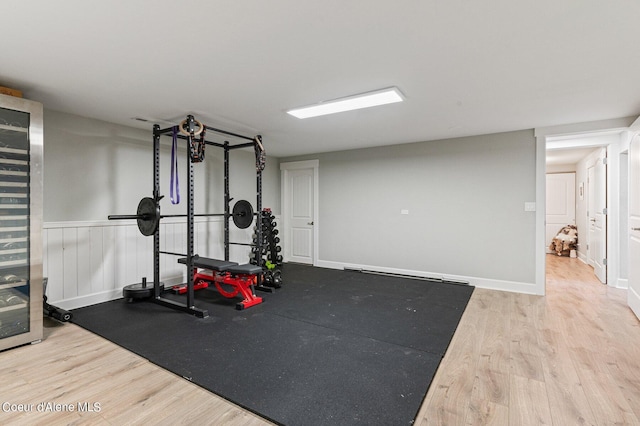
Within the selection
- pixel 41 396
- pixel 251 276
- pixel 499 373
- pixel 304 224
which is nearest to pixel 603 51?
pixel 499 373

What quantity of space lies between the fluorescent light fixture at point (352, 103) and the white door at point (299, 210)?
272 centimetres

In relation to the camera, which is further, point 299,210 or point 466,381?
point 299,210

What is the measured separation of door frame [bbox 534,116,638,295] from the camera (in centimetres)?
376

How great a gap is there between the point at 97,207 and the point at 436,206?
4.77 m

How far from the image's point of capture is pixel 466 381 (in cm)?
210

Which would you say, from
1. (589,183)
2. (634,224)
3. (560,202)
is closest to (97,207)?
(634,224)

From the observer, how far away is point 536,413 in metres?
1.77

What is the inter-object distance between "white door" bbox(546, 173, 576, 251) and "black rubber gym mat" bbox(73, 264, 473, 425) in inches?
210

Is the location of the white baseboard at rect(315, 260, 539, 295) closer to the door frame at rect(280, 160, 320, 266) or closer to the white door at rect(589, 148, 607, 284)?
the door frame at rect(280, 160, 320, 266)

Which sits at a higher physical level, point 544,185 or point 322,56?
point 322,56

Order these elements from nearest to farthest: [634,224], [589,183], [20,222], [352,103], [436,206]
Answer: [20,222]
[352,103]
[634,224]
[436,206]
[589,183]

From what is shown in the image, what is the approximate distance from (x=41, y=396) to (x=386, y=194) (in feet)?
15.7

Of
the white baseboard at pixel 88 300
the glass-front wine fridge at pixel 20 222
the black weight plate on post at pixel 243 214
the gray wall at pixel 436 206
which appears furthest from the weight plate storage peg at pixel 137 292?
the gray wall at pixel 436 206

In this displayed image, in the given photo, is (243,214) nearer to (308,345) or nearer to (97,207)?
(97,207)
